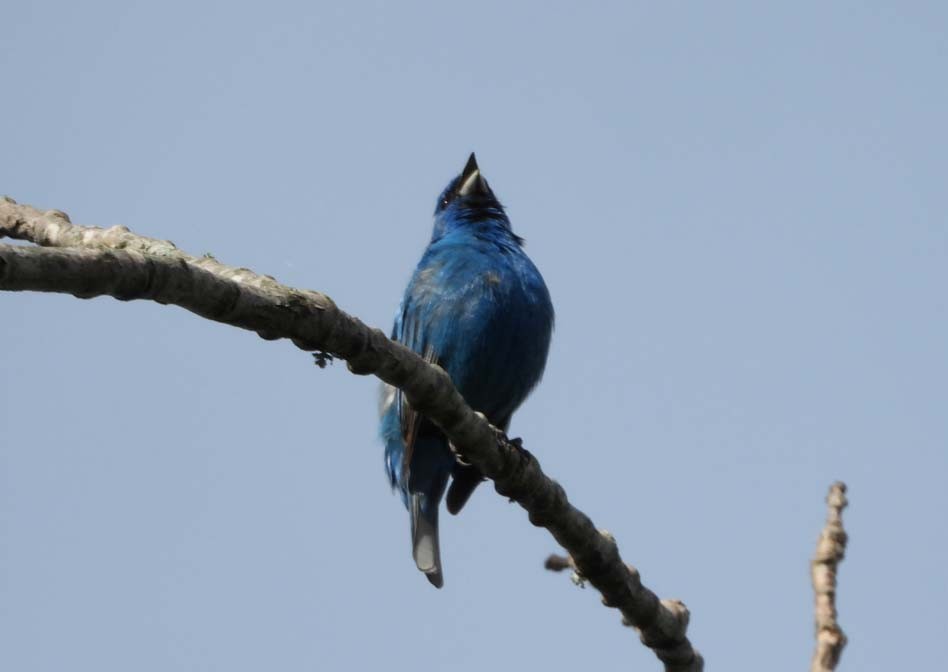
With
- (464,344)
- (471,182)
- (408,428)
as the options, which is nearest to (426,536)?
(408,428)

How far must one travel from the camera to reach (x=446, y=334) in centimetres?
898

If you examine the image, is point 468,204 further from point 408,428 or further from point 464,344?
point 408,428

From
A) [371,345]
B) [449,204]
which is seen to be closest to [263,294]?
[371,345]

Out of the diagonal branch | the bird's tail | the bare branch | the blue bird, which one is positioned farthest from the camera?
the blue bird

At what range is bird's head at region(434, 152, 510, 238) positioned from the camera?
10.3 metres

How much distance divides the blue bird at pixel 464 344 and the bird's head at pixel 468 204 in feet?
2.47

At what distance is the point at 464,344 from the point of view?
8906 millimetres

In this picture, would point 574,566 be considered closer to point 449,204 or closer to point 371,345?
point 371,345

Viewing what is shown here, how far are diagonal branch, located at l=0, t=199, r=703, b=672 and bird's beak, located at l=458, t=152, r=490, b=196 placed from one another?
12.7 ft

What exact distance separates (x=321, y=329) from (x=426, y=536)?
3.73 m

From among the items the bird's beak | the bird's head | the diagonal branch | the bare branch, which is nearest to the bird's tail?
the diagonal branch

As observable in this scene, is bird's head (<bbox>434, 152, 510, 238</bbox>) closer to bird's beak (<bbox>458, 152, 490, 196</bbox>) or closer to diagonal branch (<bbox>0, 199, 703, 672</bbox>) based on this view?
bird's beak (<bbox>458, 152, 490, 196</bbox>)

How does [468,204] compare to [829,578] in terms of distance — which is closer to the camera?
[829,578]

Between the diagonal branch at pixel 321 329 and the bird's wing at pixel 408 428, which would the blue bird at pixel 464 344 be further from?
the diagonal branch at pixel 321 329
